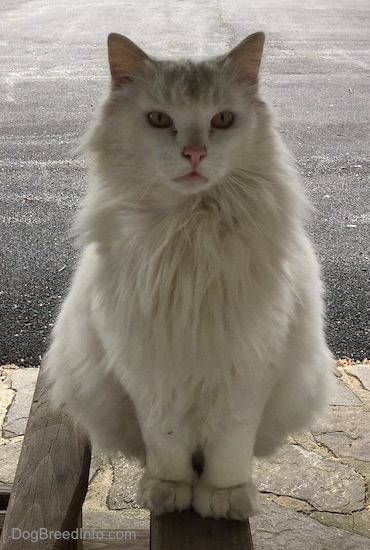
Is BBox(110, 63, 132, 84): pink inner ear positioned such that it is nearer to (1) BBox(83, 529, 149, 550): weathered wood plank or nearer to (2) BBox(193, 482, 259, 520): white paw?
(2) BBox(193, 482, 259, 520): white paw

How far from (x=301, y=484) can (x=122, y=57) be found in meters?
1.20

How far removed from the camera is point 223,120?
1.06m

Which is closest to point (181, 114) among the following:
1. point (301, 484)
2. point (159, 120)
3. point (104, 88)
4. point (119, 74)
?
point (159, 120)

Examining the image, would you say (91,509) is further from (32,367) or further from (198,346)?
(198,346)

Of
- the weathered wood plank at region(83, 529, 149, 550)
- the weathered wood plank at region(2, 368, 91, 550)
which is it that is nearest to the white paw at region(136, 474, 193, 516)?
the weathered wood plank at region(2, 368, 91, 550)

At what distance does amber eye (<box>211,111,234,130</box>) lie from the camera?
1057mm

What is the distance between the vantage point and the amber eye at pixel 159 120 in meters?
1.05

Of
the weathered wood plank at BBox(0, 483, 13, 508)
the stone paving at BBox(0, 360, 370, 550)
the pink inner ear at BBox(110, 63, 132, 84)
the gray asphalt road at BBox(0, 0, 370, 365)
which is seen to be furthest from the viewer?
the gray asphalt road at BBox(0, 0, 370, 365)

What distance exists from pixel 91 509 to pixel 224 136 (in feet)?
3.59

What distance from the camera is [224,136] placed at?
3.42 ft

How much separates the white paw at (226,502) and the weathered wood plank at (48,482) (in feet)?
0.73

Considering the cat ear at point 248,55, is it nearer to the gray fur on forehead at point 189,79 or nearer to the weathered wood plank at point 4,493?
the gray fur on forehead at point 189,79

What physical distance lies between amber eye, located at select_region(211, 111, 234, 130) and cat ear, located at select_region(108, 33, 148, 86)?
0.17 m

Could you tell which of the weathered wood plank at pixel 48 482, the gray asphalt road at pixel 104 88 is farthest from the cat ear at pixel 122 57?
the weathered wood plank at pixel 48 482
